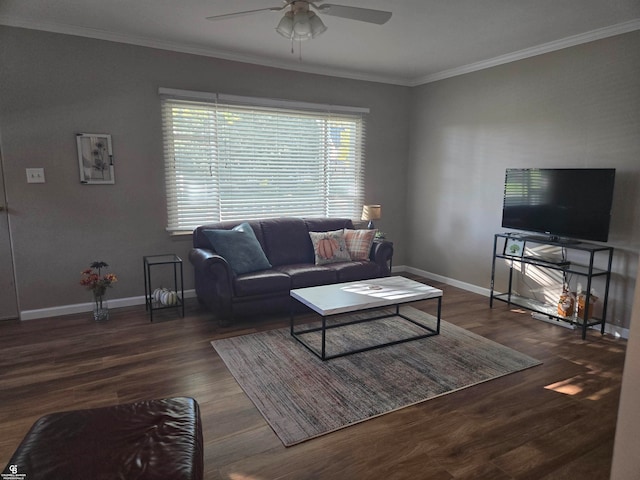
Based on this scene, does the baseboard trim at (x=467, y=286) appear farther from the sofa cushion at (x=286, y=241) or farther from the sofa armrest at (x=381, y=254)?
the sofa cushion at (x=286, y=241)

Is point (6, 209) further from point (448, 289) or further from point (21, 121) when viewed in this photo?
point (448, 289)

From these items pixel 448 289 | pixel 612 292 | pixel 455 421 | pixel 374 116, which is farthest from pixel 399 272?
pixel 455 421

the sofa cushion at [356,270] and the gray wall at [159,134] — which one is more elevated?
the gray wall at [159,134]

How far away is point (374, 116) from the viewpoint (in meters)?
5.49

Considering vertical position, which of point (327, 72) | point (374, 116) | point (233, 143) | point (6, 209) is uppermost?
point (327, 72)

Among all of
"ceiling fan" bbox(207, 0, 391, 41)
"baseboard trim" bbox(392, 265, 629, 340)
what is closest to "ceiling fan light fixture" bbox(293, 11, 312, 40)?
"ceiling fan" bbox(207, 0, 391, 41)

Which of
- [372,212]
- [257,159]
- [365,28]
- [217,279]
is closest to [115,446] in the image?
[217,279]

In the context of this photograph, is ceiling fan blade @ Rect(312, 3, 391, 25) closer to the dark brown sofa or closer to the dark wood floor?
the dark brown sofa

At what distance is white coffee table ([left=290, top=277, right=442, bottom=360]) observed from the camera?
3.07 m

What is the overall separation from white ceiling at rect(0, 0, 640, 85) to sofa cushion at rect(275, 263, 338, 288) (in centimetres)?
229

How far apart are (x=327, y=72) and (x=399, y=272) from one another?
300 cm

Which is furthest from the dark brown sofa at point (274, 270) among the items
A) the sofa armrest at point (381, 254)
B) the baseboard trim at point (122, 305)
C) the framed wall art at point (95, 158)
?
the framed wall art at point (95, 158)

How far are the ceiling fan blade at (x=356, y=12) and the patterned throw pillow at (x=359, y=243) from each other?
2.42 meters

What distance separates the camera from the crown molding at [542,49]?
3424 mm
